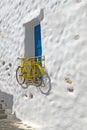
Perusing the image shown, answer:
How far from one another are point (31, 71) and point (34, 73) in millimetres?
Result: 217

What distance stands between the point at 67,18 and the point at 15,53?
314 cm

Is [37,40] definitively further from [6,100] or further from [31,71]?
[6,100]

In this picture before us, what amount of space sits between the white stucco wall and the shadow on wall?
45 centimetres

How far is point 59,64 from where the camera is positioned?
21.6ft

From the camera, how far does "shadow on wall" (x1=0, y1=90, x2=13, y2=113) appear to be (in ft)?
30.7

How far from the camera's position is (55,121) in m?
6.70

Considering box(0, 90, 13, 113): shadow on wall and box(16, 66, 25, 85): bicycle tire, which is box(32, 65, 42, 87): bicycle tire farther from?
box(0, 90, 13, 113): shadow on wall

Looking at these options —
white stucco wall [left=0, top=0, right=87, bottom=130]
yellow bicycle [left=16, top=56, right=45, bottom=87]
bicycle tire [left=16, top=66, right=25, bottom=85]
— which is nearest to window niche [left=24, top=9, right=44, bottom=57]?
white stucco wall [left=0, top=0, right=87, bottom=130]

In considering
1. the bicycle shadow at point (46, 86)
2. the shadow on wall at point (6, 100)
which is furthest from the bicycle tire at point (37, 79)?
the shadow on wall at point (6, 100)

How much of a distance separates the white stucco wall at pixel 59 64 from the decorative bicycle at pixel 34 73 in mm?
201

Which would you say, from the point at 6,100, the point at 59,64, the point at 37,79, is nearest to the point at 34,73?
the point at 37,79

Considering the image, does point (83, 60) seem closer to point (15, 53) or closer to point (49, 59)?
point (49, 59)

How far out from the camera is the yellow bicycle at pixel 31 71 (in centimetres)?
755

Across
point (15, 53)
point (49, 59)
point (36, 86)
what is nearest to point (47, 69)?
point (49, 59)
